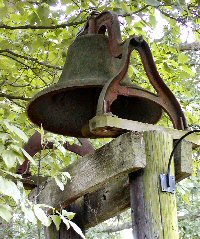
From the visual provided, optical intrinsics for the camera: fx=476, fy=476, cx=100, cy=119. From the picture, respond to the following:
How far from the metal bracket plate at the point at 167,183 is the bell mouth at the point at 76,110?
0.48 meters

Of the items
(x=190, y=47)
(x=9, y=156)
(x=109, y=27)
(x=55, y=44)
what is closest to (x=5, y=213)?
(x=9, y=156)

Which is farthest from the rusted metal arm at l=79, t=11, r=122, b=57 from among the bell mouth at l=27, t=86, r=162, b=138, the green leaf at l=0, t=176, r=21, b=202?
the green leaf at l=0, t=176, r=21, b=202

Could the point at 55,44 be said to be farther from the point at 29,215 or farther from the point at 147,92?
the point at 29,215

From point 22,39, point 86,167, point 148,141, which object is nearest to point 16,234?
point 22,39

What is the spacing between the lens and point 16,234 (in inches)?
238

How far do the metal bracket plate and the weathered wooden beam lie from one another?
19 cm

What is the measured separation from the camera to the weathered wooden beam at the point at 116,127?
1.73m

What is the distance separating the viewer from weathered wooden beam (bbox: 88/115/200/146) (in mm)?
1727

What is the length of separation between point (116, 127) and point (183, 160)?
36 centimetres

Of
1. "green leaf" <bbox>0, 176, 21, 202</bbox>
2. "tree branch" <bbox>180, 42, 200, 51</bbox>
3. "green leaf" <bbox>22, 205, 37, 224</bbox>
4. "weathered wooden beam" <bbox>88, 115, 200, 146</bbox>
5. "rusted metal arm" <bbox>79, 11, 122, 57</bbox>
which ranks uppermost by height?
"tree branch" <bbox>180, 42, 200, 51</bbox>

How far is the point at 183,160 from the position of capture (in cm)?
195

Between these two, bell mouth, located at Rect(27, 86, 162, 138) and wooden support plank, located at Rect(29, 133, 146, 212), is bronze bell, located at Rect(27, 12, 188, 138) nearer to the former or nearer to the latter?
bell mouth, located at Rect(27, 86, 162, 138)

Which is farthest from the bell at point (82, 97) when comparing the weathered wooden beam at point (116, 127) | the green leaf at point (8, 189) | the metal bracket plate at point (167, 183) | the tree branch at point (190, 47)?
the tree branch at point (190, 47)

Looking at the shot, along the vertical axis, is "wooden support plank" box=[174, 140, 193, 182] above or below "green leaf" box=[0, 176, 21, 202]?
above
